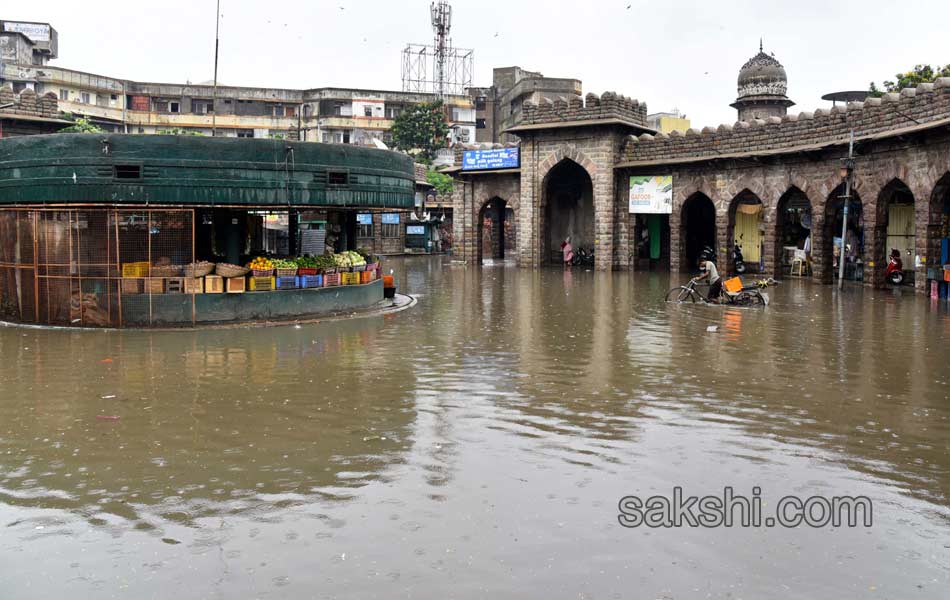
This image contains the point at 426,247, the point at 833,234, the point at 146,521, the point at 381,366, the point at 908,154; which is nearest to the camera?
the point at 146,521

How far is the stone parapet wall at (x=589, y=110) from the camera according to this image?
33.2 meters

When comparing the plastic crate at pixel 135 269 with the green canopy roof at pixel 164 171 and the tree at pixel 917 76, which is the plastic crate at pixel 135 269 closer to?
the green canopy roof at pixel 164 171

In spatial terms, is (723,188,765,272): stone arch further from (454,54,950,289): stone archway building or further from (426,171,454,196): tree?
(426,171,454,196): tree

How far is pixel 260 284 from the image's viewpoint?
16.6 metres

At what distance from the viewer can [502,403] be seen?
9.41 meters

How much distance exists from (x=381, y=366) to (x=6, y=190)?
927 cm

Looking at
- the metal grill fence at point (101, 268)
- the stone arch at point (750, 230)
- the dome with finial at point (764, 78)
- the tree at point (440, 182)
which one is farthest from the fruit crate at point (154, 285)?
the tree at point (440, 182)

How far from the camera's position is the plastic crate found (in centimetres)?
1566

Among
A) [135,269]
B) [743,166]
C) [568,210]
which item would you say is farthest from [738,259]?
[135,269]

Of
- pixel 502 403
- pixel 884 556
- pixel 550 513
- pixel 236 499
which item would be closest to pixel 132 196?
pixel 502 403

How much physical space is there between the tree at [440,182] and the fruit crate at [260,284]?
38.6 m

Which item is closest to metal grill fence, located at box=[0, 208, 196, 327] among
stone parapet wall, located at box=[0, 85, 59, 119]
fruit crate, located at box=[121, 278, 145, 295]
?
fruit crate, located at box=[121, 278, 145, 295]

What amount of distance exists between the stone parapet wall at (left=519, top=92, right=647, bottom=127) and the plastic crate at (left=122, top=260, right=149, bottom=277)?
21.5 meters

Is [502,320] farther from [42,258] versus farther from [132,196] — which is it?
[42,258]
